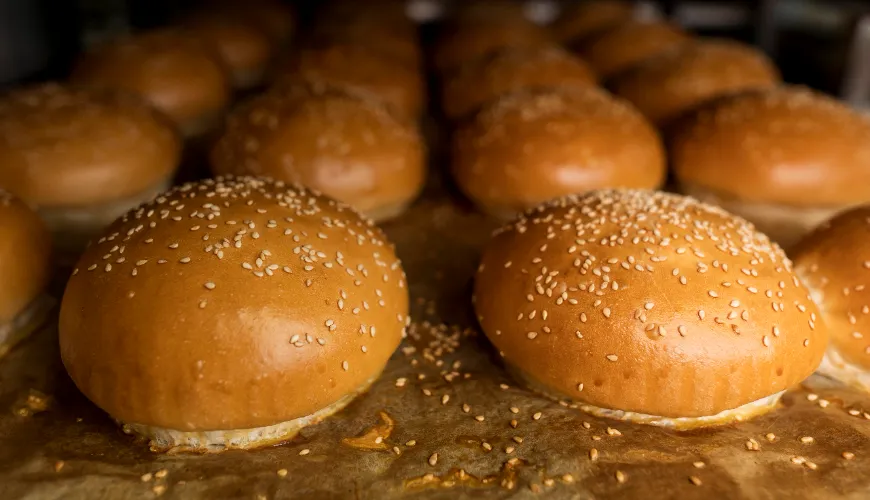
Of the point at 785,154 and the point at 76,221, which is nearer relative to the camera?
the point at 76,221

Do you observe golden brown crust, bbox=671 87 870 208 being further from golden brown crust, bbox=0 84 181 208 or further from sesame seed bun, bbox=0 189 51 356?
sesame seed bun, bbox=0 189 51 356

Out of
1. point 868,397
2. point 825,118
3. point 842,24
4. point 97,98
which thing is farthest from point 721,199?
point 97,98

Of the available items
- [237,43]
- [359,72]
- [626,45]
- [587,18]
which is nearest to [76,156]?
[359,72]

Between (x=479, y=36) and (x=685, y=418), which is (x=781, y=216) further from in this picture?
(x=479, y=36)

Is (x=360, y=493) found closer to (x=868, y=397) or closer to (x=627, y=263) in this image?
(x=627, y=263)

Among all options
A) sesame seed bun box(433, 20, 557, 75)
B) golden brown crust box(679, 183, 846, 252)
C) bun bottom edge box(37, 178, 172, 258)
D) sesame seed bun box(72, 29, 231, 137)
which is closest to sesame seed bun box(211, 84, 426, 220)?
bun bottom edge box(37, 178, 172, 258)

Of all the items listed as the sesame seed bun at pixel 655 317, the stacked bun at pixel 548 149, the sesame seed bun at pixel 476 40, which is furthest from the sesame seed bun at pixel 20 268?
the sesame seed bun at pixel 476 40
